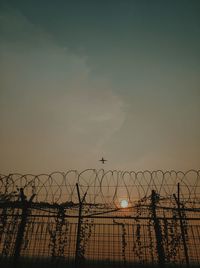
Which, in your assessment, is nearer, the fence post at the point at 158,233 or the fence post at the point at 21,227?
the fence post at the point at 158,233

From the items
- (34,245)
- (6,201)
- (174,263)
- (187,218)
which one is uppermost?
(6,201)

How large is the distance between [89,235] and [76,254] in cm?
50

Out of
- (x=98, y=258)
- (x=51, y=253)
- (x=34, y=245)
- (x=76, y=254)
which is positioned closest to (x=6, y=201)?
(x=34, y=245)

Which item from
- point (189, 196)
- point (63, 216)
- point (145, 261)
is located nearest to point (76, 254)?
point (63, 216)

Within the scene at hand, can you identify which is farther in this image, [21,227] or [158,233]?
[21,227]

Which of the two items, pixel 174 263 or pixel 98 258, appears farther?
pixel 174 263

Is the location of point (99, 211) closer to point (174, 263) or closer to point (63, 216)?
point (63, 216)

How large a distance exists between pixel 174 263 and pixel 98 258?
213 cm

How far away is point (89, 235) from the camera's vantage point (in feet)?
16.7

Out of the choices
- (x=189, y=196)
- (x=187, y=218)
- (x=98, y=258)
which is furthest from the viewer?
(x=189, y=196)

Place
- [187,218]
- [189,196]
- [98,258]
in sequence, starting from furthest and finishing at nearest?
[189,196], [187,218], [98,258]

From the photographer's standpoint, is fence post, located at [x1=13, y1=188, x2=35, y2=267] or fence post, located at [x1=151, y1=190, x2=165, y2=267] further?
fence post, located at [x1=13, y1=188, x2=35, y2=267]

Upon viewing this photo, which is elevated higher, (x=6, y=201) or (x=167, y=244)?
(x=6, y=201)

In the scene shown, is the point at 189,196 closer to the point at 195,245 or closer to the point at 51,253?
the point at 195,245
